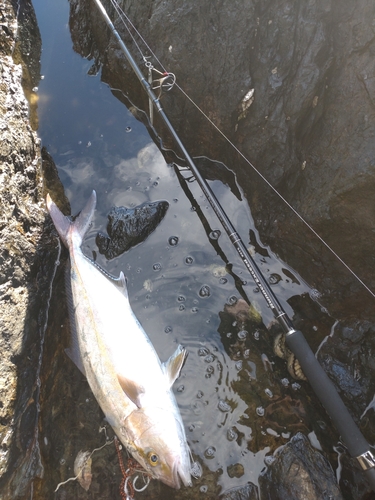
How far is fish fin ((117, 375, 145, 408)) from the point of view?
8.56 ft

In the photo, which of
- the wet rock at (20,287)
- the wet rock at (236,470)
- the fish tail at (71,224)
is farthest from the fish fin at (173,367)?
the fish tail at (71,224)

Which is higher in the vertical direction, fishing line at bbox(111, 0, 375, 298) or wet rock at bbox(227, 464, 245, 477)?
fishing line at bbox(111, 0, 375, 298)

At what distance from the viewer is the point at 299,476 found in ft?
8.42

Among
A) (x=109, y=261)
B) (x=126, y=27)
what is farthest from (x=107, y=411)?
(x=126, y=27)

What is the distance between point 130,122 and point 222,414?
3.17m

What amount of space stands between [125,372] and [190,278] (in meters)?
1.09

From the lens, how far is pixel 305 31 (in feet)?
10.3

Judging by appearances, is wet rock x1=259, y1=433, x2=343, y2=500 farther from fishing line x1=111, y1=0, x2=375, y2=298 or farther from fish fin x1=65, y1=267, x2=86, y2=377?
fish fin x1=65, y1=267, x2=86, y2=377

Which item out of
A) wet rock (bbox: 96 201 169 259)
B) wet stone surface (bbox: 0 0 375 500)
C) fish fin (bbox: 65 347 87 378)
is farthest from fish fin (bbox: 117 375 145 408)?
wet rock (bbox: 96 201 169 259)

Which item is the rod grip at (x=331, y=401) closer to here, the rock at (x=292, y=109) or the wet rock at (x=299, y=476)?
the wet rock at (x=299, y=476)

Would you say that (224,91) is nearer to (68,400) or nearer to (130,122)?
(130,122)

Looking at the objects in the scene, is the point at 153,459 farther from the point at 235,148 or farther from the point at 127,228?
the point at 235,148

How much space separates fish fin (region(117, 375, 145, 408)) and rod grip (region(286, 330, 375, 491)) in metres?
1.09

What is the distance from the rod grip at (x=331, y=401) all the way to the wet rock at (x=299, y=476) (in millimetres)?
391
